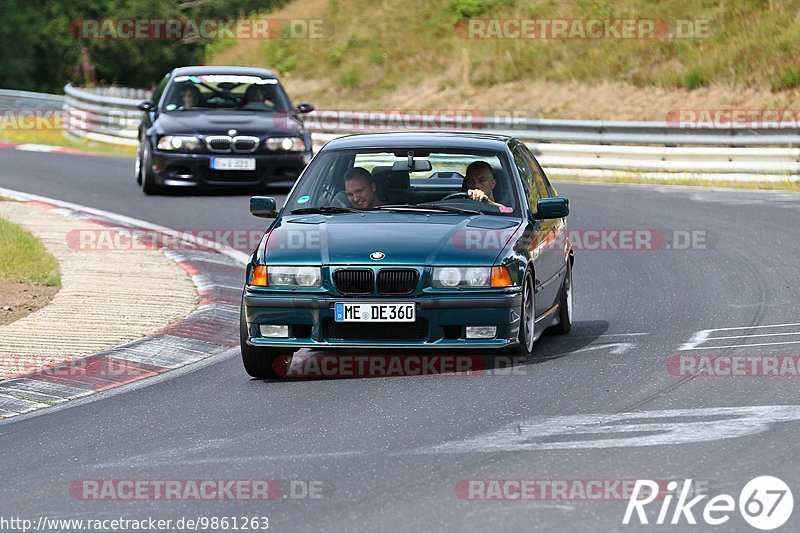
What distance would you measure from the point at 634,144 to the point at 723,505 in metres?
19.7

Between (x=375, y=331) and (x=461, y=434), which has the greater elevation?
(x=375, y=331)

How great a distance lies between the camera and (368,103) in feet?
135

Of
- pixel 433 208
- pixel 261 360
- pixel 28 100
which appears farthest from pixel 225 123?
pixel 28 100

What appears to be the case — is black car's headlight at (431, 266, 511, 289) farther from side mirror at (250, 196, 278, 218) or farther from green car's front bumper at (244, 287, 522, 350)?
side mirror at (250, 196, 278, 218)

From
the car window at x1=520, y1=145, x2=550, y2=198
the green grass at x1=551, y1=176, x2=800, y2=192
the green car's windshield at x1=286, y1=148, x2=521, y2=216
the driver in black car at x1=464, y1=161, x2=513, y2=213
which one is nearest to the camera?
the green car's windshield at x1=286, y1=148, x2=521, y2=216

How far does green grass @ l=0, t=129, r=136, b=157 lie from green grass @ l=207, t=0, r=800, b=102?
1016cm

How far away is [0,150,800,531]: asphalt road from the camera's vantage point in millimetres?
6137

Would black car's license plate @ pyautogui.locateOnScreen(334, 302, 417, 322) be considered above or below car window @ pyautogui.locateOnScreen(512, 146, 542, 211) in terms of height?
below

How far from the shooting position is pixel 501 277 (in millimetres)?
9047

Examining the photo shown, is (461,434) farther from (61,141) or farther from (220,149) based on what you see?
(61,141)

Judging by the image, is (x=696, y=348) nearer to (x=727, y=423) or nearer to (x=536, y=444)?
(x=727, y=423)

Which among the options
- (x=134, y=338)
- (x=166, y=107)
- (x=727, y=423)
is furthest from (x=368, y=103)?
(x=727, y=423)

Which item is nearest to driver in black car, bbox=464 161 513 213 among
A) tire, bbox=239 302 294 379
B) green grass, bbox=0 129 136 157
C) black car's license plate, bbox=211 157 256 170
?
tire, bbox=239 302 294 379

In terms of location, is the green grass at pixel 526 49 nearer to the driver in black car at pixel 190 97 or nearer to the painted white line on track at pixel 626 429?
the driver in black car at pixel 190 97
